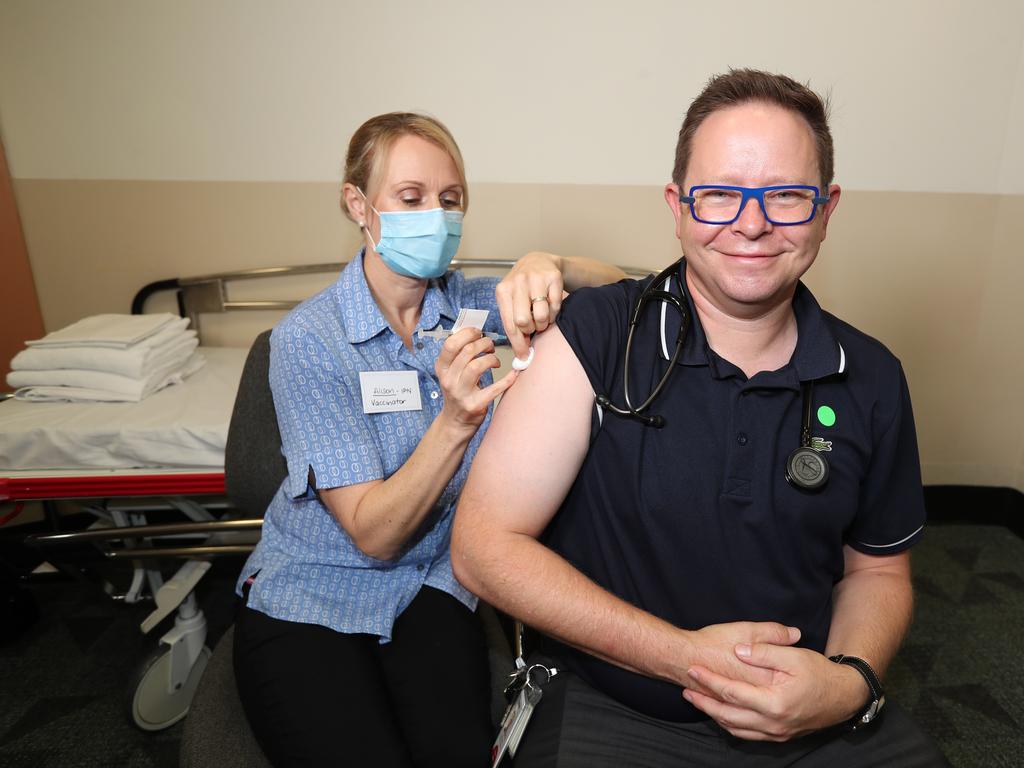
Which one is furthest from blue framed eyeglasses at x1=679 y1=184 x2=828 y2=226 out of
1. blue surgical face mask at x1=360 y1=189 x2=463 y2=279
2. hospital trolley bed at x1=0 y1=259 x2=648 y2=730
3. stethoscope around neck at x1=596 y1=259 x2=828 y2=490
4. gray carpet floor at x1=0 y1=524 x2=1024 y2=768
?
gray carpet floor at x1=0 y1=524 x2=1024 y2=768

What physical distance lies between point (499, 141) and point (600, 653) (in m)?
2.11

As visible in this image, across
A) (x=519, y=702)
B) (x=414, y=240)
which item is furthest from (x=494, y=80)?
(x=519, y=702)

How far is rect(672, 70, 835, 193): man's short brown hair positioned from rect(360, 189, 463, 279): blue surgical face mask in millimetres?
585

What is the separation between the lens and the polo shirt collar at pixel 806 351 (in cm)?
108

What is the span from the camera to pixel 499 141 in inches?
102

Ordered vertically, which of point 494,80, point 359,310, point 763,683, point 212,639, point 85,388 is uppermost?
point 494,80

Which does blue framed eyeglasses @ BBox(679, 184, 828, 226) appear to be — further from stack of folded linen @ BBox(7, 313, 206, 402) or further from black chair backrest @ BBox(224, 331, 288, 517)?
stack of folded linen @ BBox(7, 313, 206, 402)

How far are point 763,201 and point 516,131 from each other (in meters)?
1.77

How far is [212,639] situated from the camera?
2.24 meters

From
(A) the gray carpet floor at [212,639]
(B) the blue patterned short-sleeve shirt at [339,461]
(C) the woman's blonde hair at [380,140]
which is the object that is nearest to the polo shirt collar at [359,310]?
(B) the blue patterned short-sleeve shirt at [339,461]

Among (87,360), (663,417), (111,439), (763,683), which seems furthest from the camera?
(87,360)

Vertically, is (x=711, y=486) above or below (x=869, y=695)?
above

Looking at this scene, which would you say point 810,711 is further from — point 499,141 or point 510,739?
point 499,141

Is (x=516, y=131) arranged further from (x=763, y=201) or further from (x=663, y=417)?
(x=663, y=417)
